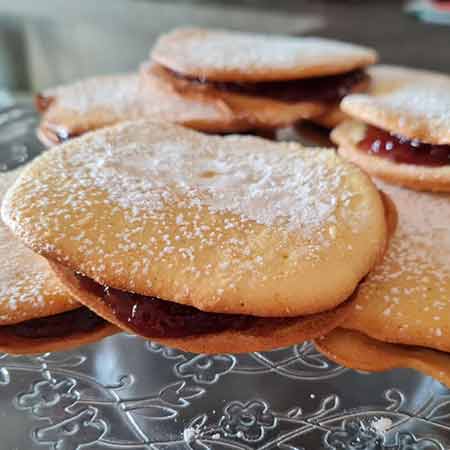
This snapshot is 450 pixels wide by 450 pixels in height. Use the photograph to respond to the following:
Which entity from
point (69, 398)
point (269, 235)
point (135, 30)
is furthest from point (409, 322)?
point (135, 30)

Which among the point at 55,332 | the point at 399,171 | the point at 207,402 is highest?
the point at 399,171

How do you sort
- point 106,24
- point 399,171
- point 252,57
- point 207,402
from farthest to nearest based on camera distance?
point 106,24
point 252,57
point 399,171
point 207,402

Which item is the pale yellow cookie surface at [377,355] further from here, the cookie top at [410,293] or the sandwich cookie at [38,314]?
the sandwich cookie at [38,314]

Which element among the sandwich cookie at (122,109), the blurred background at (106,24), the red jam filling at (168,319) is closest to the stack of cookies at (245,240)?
the red jam filling at (168,319)

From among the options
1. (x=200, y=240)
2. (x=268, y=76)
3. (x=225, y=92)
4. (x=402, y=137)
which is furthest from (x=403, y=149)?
(x=200, y=240)

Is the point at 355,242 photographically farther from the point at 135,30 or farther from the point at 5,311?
the point at 135,30

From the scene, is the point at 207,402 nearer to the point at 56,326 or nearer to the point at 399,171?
the point at 56,326

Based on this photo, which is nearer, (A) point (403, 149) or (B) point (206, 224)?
(B) point (206, 224)
